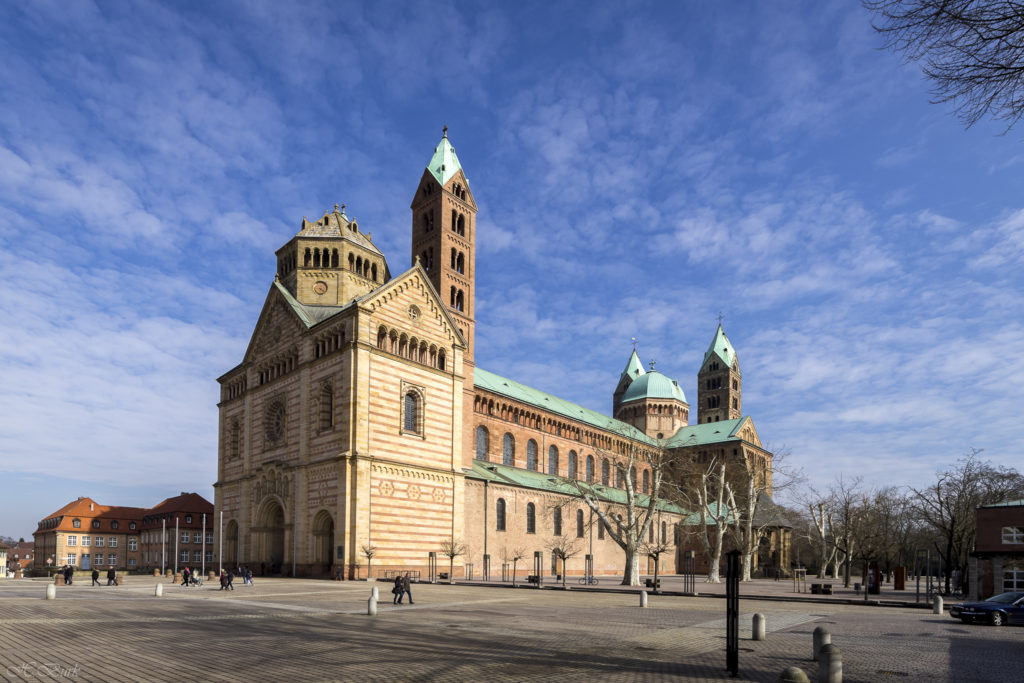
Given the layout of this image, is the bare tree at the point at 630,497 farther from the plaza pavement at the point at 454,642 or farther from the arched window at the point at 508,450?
the plaza pavement at the point at 454,642

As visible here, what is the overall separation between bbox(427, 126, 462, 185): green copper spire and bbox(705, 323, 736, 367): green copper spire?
55848mm

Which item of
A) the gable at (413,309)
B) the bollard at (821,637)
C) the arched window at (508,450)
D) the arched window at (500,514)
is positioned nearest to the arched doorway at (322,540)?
the gable at (413,309)

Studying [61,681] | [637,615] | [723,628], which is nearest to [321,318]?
[637,615]

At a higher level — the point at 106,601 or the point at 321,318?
the point at 321,318

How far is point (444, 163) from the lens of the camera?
65.3 metres

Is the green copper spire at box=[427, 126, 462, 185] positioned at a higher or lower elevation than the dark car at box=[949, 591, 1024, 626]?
higher

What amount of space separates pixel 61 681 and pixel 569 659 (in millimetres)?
9356

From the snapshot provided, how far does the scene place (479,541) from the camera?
190 feet

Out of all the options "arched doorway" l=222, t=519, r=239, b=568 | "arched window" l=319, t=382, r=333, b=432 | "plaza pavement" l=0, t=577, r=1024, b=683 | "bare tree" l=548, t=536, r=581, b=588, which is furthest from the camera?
"bare tree" l=548, t=536, r=581, b=588

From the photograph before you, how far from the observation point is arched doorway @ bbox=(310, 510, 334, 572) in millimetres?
48938

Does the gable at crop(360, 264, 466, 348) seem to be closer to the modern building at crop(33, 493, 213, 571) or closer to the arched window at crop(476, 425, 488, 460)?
the arched window at crop(476, 425, 488, 460)

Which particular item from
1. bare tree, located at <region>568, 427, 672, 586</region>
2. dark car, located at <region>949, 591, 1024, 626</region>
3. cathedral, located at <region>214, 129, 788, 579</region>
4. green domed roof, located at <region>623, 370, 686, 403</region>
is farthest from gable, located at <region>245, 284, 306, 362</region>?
green domed roof, located at <region>623, 370, 686, 403</region>

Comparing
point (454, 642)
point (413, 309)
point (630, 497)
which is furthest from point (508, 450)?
point (454, 642)

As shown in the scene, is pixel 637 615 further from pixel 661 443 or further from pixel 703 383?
pixel 703 383
